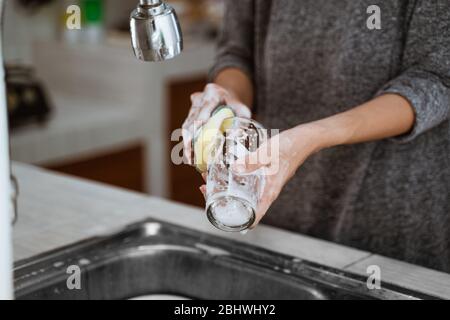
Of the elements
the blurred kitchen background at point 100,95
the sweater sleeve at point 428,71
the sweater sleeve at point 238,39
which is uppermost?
the blurred kitchen background at point 100,95

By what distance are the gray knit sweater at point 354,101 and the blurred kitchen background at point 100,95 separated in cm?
127

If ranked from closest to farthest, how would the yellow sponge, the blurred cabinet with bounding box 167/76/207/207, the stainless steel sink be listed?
the yellow sponge < the stainless steel sink < the blurred cabinet with bounding box 167/76/207/207

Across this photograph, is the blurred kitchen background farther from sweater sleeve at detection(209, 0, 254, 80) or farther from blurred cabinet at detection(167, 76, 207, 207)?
sweater sleeve at detection(209, 0, 254, 80)

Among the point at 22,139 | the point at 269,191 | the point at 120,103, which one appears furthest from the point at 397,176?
the point at 120,103

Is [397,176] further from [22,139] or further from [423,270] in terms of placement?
[22,139]

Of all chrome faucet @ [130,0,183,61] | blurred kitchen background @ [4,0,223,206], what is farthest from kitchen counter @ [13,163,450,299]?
blurred kitchen background @ [4,0,223,206]

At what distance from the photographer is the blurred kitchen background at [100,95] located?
8.23ft

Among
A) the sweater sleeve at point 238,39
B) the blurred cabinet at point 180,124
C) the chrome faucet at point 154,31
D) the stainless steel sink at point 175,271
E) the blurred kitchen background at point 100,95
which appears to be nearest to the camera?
the chrome faucet at point 154,31

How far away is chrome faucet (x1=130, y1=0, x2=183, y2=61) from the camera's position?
0.75 metres

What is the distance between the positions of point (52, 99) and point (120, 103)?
295mm

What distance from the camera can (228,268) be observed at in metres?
1.08

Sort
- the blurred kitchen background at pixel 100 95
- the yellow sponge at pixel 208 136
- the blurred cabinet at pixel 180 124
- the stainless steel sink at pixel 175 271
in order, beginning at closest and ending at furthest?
the yellow sponge at pixel 208 136
the stainless steel sink at pixel 175 271
the blurred kitchen background at pixel 100 95
the blurred cabinet at pixel 180 124

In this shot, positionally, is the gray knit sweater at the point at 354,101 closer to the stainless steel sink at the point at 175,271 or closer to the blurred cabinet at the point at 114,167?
the stainless steel sink at the point at 175,271

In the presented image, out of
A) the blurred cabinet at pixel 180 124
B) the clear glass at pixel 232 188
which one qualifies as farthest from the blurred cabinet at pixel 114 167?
the clear glass at pixel 232 188
